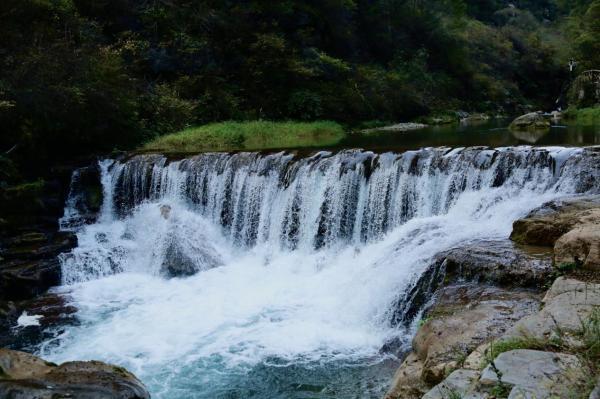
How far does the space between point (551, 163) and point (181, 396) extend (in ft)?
24.6

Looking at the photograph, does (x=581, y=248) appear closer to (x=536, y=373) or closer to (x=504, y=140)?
(x=536, y=373)

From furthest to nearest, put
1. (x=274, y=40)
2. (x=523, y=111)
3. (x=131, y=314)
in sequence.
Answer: (x=523, y=111)
(x=274, y=40)
(x=131, y=314)

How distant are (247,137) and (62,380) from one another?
1483 cm

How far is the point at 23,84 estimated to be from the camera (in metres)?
13.8

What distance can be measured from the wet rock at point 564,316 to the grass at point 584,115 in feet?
64.6

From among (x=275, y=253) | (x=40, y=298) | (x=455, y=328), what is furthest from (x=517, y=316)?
→ (x=40, y=298)

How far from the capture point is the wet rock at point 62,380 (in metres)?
5.36

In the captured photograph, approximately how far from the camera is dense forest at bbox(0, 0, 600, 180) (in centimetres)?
1468

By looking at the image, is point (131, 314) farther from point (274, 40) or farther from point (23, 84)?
point (274, 40)

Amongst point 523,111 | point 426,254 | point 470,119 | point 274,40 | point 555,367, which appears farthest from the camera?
point 523,111

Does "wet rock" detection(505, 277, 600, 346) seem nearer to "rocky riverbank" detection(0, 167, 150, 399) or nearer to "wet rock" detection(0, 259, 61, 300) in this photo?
"rocky riverbank" detection(0, 167, 150, 399)

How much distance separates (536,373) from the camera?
3402mm

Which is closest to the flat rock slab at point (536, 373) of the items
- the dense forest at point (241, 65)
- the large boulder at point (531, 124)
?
the dense forest at point (241, 65)

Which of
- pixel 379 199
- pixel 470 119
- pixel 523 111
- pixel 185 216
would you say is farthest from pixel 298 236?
pixel 523 111
